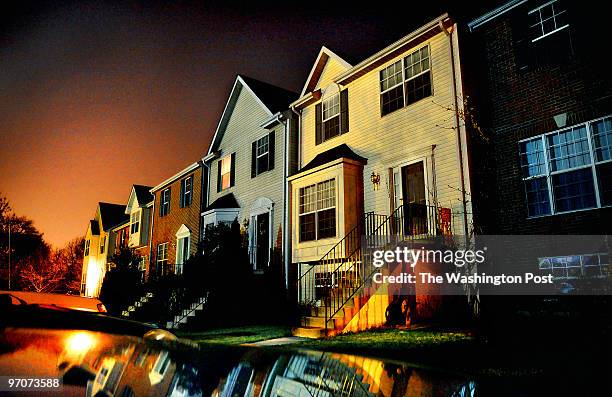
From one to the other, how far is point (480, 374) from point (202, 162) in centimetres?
2001

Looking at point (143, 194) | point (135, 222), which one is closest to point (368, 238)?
point (143, 194)

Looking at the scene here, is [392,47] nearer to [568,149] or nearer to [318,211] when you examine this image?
[318,211]

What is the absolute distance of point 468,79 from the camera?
1130 cm

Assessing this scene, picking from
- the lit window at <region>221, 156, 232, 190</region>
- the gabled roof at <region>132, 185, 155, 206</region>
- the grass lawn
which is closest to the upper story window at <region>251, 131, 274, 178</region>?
the lit window at <region>221, 156, 232, 190</region>

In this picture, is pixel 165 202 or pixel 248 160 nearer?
pixel 248 160

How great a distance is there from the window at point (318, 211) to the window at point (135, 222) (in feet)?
67.4

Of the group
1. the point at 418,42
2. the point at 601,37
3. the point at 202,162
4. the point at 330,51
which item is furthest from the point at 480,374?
the point at 202,162

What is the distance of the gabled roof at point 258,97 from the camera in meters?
19.2

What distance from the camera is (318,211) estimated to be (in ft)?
47.4

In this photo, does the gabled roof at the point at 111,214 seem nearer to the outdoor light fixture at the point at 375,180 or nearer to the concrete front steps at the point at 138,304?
the concrete front steps at the point at 138,304

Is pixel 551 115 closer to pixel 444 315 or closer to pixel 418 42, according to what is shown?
pixel 418 42

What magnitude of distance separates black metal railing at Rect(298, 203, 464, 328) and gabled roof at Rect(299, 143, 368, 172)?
204 cm

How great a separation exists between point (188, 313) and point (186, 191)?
1080cm

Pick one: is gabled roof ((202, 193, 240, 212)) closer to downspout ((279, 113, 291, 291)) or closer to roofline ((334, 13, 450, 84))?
downspout ((279, 113, 291, 291))
